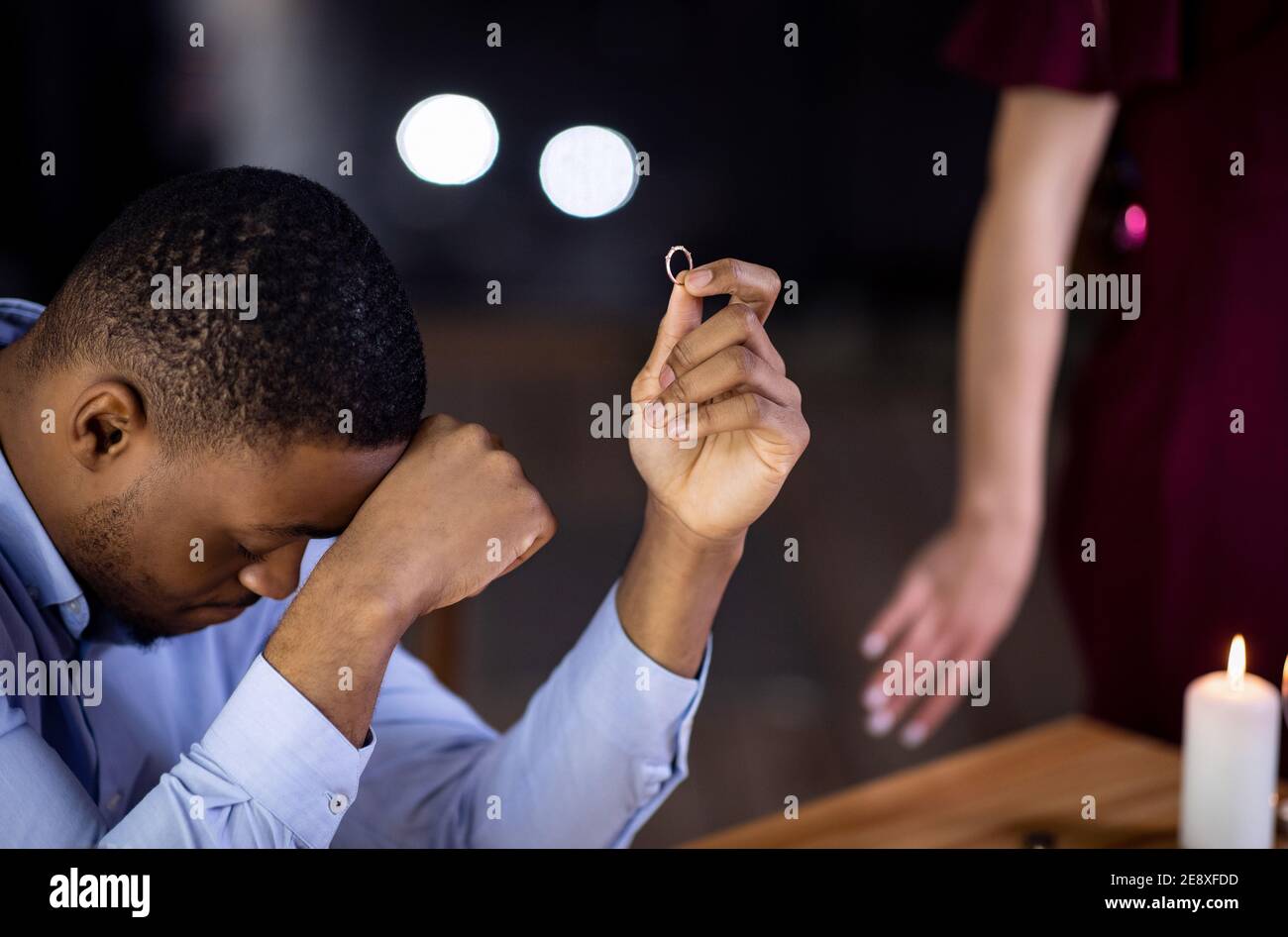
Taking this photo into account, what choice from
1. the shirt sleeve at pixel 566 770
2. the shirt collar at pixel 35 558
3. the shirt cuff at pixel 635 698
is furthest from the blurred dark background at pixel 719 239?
the shirt collar at pixel 35 558

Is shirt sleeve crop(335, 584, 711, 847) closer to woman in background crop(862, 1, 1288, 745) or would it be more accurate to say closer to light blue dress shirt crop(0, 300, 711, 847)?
light blue dress shirt crop(0, 300, 711, 847)

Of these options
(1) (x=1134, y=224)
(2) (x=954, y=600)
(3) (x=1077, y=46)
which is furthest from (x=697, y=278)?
(1) (x=1134, y=224)

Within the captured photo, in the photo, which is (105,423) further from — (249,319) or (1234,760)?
(1234,760)

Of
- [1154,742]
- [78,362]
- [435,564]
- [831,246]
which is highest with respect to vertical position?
[831,246]

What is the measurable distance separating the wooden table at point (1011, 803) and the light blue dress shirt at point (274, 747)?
0.10m

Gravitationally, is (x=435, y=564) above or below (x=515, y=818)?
above

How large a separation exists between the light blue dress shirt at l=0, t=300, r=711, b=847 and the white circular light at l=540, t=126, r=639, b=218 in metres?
0.24

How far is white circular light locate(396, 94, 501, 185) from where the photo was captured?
2.23 feet
